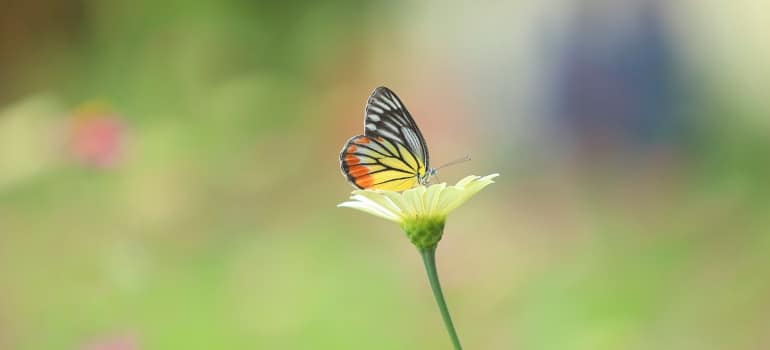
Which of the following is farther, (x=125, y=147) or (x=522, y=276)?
(x=125, y=147)

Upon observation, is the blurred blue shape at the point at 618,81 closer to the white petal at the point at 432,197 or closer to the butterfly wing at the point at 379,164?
the butterfly wing at the point at 379,164

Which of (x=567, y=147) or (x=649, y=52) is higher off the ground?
(x=649, y=52)

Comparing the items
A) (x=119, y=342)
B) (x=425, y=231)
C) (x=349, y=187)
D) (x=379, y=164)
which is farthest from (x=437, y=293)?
(x=119, y=342)

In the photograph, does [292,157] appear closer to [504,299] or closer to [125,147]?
[125,147]

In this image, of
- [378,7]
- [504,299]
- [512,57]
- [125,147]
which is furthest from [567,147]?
[125,147]

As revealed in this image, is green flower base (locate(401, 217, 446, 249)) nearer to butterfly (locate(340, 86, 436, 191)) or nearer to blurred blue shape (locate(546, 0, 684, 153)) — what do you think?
butterfly (locate(340, 86, 436, 191))

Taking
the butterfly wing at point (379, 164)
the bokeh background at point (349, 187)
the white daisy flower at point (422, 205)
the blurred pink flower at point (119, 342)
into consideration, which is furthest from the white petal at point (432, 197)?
the blurred pink flower at point (119, 342)

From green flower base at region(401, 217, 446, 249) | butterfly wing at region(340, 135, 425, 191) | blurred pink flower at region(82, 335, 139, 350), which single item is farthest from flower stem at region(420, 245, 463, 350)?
blurred pink flower at region(82, 335, 139, 350)

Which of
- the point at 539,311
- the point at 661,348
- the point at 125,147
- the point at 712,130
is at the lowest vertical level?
the point at 661,348
